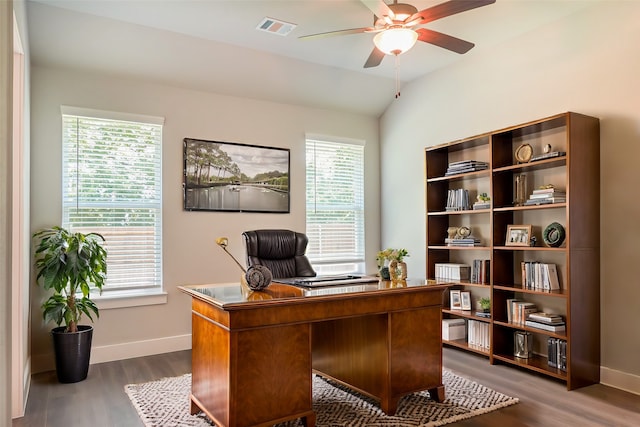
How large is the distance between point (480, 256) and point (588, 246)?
1.14m

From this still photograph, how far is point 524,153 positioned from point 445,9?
5.66 ft

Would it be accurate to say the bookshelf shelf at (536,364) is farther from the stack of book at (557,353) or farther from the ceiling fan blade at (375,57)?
the ceiling fan blade at (375,57)

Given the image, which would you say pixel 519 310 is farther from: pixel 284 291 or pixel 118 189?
pixel 118 189

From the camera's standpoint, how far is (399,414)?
112 inches

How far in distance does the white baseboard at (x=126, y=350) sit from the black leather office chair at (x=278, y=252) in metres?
1.29

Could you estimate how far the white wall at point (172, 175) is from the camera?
386cm

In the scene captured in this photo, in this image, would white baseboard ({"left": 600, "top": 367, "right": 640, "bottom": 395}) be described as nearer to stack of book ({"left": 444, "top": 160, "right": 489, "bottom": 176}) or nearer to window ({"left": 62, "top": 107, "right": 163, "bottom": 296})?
stack of book ({"left": 444, "top": 160, "right": 489, "bottom": 176})

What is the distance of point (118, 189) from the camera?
418cm

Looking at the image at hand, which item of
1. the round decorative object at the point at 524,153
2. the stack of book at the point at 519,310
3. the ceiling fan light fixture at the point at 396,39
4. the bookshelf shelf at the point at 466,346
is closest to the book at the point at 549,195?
the round decorative object at the point at 524,153

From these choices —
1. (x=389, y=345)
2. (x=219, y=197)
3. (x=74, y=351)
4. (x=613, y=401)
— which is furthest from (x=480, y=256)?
(x=74, y=351)

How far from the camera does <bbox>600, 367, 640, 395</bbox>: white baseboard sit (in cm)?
322

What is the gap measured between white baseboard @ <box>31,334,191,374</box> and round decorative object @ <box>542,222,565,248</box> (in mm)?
3401

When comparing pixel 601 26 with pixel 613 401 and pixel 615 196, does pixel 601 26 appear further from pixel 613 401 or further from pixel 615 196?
pixel 613 401

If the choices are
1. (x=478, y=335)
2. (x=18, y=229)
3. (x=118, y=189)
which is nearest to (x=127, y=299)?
(x=118, y=189)
